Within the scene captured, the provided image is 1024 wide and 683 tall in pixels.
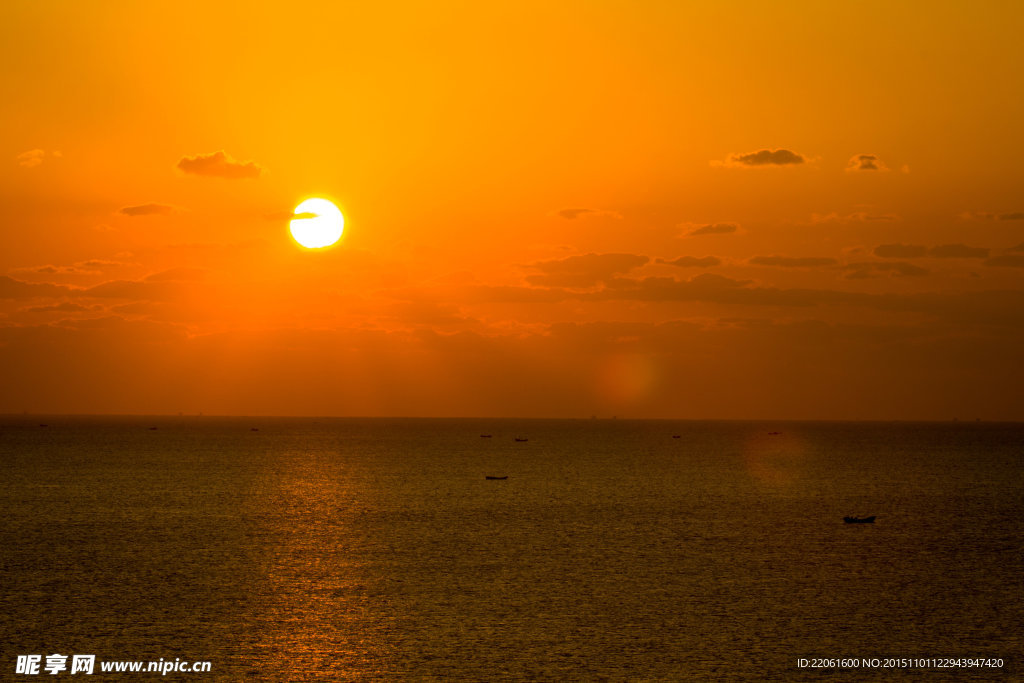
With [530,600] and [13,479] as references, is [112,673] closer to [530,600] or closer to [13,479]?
[530,600]

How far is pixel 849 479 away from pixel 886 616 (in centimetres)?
13002

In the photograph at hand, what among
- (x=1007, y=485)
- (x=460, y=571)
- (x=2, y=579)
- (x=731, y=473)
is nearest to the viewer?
(x=2, y=579)

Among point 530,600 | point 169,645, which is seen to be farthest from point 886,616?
point 169,645

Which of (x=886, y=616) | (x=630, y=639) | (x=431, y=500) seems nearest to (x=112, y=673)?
(x=630, y=639)

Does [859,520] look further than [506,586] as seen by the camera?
Yes

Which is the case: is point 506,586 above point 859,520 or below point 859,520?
below

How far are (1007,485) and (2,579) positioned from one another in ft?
507

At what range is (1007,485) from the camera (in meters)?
174

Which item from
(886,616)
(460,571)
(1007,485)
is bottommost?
(886,616)

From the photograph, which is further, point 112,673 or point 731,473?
point 731,473

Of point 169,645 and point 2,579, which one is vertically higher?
point 2,579

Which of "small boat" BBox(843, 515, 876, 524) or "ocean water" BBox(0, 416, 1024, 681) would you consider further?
"small boat" BBox(843, 515, 876, 524)

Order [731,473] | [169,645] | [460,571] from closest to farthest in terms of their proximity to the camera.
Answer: [169,645], [460,571], [731,473]

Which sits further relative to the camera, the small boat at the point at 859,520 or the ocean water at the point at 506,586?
the small boat at the point at 859,520
